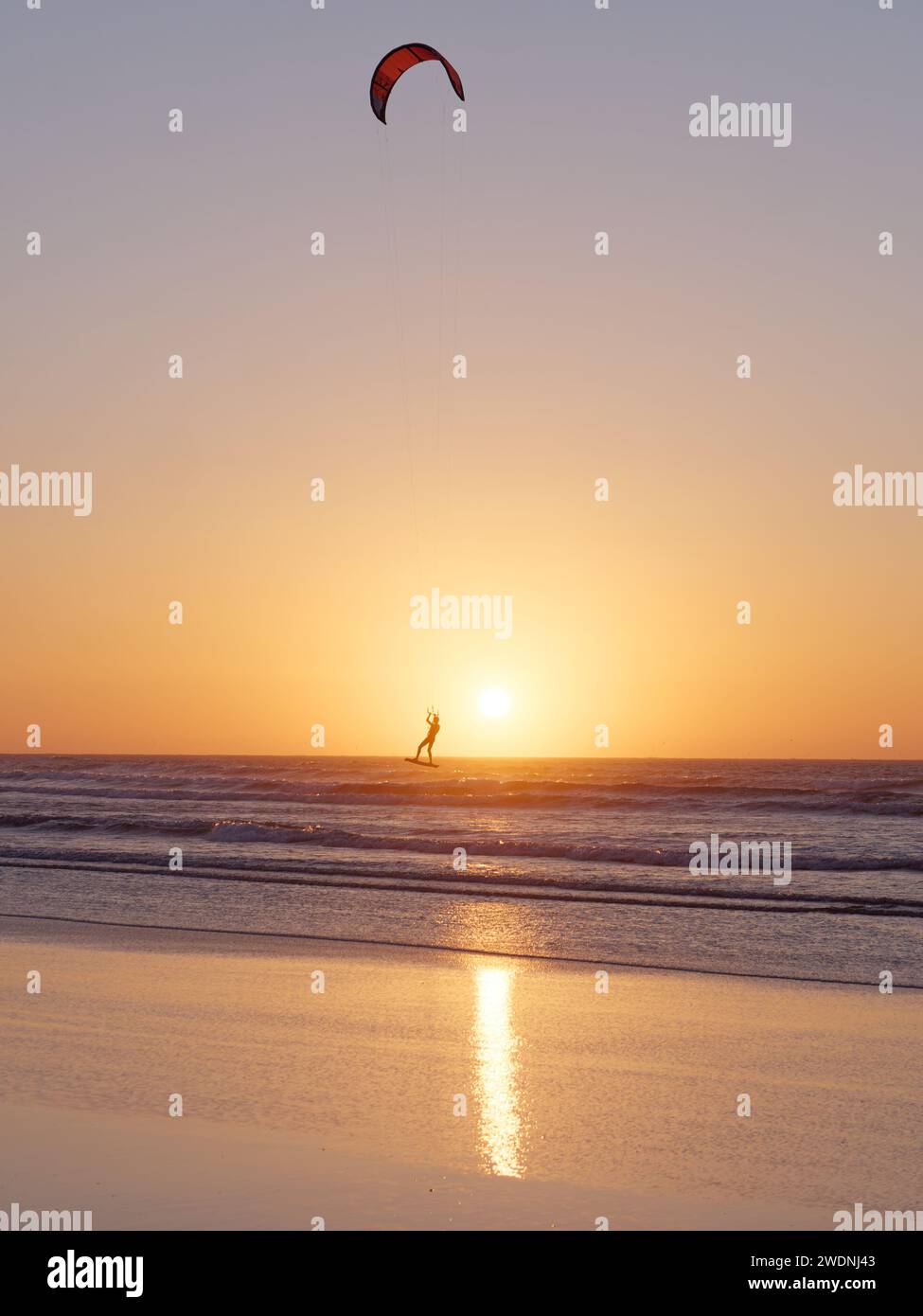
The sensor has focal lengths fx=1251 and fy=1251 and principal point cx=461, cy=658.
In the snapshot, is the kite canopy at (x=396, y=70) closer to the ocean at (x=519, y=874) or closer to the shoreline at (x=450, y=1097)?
the ocean at (x=519, y=874)

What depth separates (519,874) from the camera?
24.5 metres

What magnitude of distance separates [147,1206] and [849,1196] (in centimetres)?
346

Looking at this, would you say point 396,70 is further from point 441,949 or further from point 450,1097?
point 450,1097

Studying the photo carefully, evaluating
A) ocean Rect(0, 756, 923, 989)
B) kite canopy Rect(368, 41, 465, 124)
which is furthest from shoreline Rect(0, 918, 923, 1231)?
kite canopy Rect(368, 41, 465, 124)

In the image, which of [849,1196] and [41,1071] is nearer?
[849,1196]

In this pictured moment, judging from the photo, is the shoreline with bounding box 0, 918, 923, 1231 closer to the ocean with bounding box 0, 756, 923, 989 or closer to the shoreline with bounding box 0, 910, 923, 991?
the shoreline with bounding box 0, 910, 923, 991

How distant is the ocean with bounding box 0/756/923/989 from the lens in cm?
1538

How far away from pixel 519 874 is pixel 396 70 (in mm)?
15029

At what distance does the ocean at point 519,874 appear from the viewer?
15375 mm

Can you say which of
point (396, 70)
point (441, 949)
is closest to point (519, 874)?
point (441, 949)

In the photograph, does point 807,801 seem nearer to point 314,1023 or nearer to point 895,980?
point 895,980

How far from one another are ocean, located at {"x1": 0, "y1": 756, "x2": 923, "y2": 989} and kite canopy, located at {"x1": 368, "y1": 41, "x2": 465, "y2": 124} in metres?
13.7
